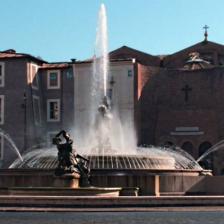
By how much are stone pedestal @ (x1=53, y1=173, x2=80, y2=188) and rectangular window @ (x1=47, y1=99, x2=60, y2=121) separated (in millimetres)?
30696

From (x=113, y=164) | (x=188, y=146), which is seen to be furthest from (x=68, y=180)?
(x=188, y=146)

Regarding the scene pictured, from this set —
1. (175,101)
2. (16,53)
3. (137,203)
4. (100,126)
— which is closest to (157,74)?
(175,101)

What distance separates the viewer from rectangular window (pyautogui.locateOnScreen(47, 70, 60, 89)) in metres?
56.9

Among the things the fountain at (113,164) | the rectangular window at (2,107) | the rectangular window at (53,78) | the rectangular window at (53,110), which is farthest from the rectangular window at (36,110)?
the fountain at (113,164)

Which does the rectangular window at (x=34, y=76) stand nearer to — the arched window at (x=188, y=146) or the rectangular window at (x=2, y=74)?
the rectangular window at (x=2, y=74)

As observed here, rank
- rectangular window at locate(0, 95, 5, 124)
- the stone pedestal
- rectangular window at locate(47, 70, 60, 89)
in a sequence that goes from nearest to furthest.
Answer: the stone pedestal < rectangular window at locate(0, 95, 5, 124) < rectangular window at locate(47, 70, 60, 89)

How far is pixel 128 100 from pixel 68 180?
29.9 metres

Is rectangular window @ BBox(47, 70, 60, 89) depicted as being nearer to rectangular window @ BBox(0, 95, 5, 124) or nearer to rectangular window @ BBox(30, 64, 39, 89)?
rectangular window @ BBox(30, 64, 39, 89)

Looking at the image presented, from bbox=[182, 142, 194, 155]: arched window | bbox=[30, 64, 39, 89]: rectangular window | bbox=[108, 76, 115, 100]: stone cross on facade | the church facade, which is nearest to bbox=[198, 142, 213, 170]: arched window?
the church facade

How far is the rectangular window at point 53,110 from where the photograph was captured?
5675cm

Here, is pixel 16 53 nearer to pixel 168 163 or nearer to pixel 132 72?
pixel 132 72

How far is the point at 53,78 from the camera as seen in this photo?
187 feet

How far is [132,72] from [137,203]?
109 ft

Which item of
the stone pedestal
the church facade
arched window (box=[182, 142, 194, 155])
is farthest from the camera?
arched window (box=[182, 142, 194, 155])
